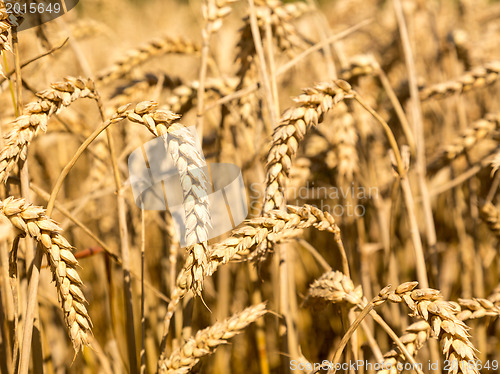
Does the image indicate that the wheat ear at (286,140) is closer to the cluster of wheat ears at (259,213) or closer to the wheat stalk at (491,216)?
the cluster of wheat ears at (259,213)

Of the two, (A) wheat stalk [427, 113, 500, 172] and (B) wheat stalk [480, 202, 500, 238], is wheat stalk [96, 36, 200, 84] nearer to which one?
(A) wheat stalk [427, 113, 500, 172]

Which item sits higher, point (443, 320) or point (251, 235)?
point (251, 235)

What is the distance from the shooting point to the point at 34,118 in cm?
67

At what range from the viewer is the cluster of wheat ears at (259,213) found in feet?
2.16

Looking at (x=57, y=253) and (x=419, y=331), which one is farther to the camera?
(x=419, y=331)

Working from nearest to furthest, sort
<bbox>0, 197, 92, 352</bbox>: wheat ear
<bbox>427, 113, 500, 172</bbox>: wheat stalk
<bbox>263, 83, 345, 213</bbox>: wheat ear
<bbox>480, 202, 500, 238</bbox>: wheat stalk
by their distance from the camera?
<bbox>0, 197, 92, 352</bbox>: wheat ear < <bbox>263, 83, 345, 213</bbox>: wheat ear < <bbox>480, 202, 500, 238</bbox>: wheat stalk < <bbox>427, 113, 500, 172</bbox>: wheat stalk

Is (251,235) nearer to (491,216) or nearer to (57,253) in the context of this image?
(57,253)

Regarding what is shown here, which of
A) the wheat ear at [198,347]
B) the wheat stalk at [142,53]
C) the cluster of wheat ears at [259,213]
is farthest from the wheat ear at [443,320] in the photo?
the wheat stalk at [142,53]

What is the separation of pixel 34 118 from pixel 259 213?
1.52 feet

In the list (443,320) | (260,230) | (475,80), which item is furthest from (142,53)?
(443,320)

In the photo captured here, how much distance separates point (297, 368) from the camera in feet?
3.23

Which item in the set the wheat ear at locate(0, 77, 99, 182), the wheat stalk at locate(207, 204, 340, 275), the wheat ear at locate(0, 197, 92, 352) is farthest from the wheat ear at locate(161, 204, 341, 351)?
the wheat ear at locate(0, 77, 99, 182)

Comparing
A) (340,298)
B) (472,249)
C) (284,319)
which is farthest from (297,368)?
(472,249)

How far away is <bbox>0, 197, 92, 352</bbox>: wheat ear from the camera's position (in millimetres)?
583
